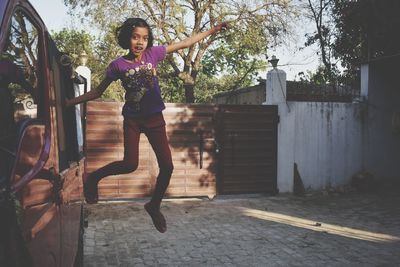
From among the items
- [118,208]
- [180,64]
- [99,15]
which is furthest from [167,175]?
→ [180,64]

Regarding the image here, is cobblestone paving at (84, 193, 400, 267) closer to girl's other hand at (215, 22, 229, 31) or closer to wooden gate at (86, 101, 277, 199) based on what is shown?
wooden gate at (86, 101, 277, 199)

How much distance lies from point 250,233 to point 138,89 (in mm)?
5427

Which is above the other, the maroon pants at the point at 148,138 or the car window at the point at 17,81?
the car window at the point at 17,81

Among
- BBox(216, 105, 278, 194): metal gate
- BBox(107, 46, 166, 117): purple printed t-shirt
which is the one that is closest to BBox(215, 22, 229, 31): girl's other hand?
BBox(107, 46, 166, 117): purple printed t-shirt

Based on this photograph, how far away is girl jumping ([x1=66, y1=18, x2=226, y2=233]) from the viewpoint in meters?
2.50

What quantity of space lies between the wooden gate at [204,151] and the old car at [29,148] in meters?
7.36

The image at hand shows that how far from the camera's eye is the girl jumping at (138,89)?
250 centimetres

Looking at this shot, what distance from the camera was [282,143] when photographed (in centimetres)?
1139

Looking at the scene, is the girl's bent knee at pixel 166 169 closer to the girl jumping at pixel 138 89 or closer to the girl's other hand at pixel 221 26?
the girl jumping at pixel 138 89

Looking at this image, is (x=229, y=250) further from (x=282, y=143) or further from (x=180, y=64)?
(x=180, y=64)

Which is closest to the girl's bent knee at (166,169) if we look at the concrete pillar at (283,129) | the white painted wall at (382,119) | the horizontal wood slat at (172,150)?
the horizontal wood slat at (172,150)

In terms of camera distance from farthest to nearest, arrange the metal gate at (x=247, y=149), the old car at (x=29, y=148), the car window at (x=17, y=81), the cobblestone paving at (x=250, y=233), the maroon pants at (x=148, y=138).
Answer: the metal gate at (x=247, y=149), the cobblestone paving at (x=250, y=233), the maroon pants at (x=148, y=138), the car window at (x=17, y=81), the old car at (x=29, y=148)

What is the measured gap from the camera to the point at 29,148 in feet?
6.12

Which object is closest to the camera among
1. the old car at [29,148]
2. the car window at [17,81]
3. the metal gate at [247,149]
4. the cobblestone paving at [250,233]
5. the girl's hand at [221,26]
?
the old car at [29,148]
